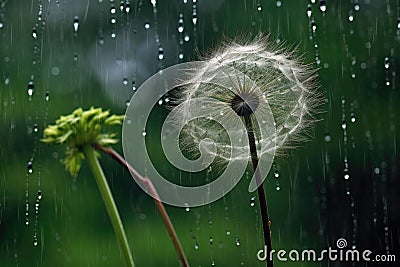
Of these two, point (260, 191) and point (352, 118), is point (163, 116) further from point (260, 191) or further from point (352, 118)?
point (260, 191)

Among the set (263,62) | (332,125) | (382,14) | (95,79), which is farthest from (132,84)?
(263,62)

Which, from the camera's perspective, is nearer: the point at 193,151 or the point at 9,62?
the point at 193,151

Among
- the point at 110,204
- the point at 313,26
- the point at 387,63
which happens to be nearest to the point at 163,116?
the point at 313,26

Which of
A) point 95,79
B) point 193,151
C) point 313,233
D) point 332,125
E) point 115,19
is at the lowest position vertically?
point 313,233

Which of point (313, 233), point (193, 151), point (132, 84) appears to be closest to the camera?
point (193, 151)

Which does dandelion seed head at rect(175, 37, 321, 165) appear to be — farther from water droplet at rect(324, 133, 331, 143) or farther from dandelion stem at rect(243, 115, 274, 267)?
water droplet at rect(324, 133, 331, 143)

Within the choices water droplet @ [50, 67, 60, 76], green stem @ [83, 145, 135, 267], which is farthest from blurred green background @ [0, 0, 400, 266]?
green stem @ [83, 145, 135, 267]

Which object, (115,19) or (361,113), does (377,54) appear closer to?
(361,113)
